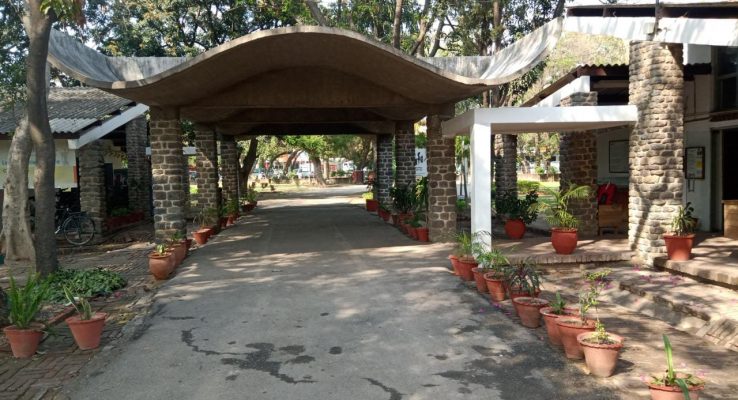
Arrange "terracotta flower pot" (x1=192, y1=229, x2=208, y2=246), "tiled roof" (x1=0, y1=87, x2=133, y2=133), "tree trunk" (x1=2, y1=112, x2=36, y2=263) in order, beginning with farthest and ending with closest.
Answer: "tiled roof" (x1=0, y1=87, x2=133, y2=133) → "terracotta flower pot" (x1=192, y1=229, x2=208, y2=246) → "tree trunk" (x1=2, y1=112, x2=36, y2=263)

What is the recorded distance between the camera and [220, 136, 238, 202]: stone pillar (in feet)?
62.0

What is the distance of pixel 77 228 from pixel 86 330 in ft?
31.4

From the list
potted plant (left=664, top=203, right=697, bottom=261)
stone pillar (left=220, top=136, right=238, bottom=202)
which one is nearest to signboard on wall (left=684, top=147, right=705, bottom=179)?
potted plant (left=664, top=203, right=697, bottom=261)

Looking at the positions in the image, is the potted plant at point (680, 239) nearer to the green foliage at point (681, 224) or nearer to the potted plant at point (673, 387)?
the green foliage at point (681, 224)

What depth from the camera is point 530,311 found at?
5.75 metres

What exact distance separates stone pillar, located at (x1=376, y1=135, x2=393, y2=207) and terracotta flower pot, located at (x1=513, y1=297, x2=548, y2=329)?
12.8 meters

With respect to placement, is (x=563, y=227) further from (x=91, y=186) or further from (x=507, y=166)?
(x=91, y=186)

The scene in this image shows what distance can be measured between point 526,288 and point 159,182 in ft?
26.0

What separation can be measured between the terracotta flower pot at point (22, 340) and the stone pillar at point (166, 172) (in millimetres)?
6003

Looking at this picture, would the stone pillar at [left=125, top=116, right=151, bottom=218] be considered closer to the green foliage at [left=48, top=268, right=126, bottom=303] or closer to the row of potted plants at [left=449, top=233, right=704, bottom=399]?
the green foliage at [left=48, top=268, right=126, bottom=303]

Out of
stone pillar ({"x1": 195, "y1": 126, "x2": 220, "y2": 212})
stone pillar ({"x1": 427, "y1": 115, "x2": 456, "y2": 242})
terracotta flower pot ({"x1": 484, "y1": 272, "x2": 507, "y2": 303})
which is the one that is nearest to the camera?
terracotta flower pot ({"x1": 484, "y1": 272, "x2": 507, "y2": 303})

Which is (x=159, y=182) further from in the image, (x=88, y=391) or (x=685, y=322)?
(x=685, y=322)

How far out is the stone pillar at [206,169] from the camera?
49.0ft

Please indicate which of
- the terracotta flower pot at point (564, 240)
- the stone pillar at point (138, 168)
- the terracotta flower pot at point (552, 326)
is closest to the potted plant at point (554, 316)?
the terracotta flower pot at point (552, 326)
